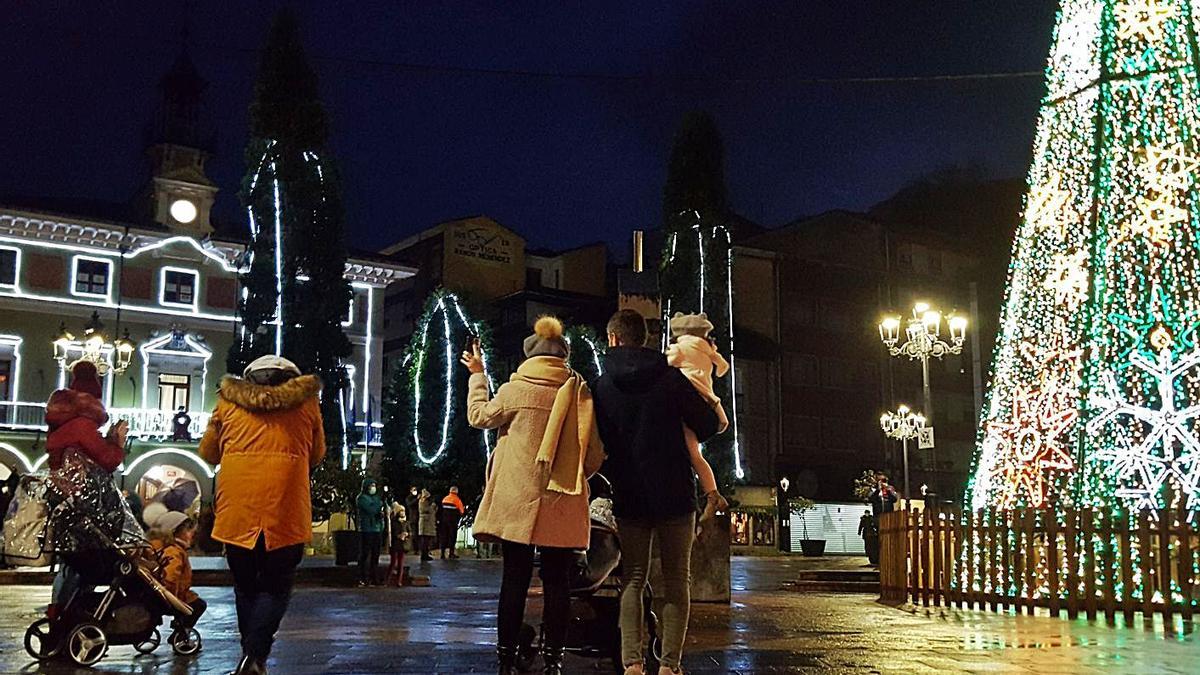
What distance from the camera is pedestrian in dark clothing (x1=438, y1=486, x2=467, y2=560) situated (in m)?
33.2

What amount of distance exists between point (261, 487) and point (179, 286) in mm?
41495

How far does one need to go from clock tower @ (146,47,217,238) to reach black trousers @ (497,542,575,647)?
138 ft

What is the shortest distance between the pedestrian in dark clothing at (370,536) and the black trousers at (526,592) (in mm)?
13626

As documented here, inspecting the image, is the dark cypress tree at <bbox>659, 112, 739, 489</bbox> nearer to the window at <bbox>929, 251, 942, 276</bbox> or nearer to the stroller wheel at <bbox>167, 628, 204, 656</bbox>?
the window at <bbox>929, 251, 942, 276</bbox>

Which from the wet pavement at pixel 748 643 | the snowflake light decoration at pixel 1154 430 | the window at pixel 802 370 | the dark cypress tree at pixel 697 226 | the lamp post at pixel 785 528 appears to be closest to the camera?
the wet pavement at pixel 748 643

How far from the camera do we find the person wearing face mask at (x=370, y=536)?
19.5 m

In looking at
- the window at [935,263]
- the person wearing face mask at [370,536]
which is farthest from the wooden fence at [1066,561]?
the window at [935,263]

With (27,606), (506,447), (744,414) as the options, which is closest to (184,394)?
(744,414)

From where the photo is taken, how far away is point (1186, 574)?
462 inches

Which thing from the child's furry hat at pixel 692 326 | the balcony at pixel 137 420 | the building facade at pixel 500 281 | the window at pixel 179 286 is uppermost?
the building facade at pixel 500 281

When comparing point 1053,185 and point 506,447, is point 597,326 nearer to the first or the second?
point 1053,185

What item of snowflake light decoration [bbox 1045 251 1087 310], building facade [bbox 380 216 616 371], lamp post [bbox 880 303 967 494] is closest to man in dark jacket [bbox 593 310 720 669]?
snowflake light decoration [bbox 1045 251 1087 310]

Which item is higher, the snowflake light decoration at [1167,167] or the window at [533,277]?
the window at [533,277]

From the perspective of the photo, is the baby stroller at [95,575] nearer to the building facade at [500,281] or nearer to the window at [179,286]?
the window at [179,286]
